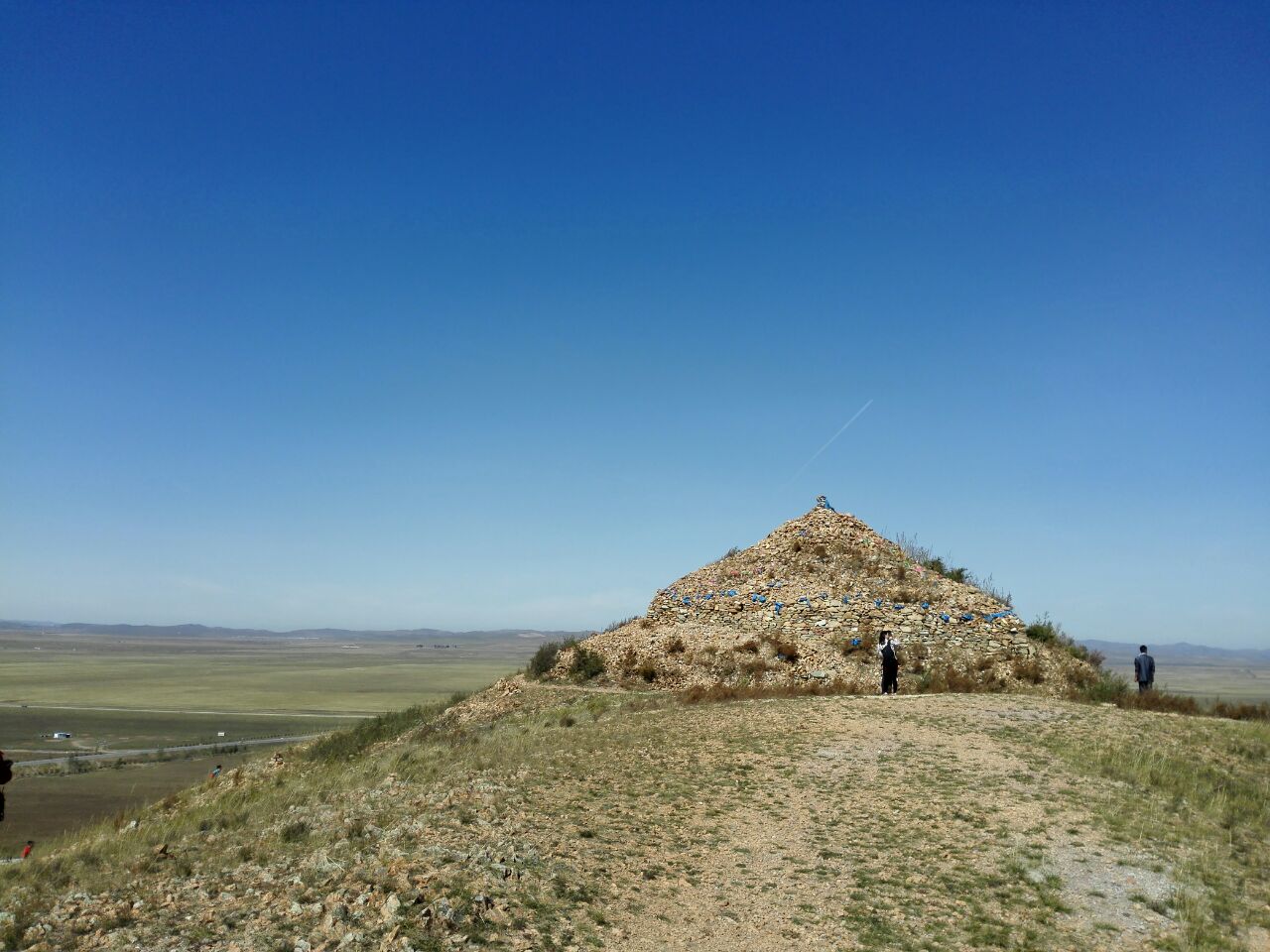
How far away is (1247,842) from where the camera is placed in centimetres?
1130

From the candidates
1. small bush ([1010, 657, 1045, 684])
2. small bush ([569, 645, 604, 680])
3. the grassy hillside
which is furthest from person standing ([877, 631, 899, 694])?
small bush ([569, 645, 604, 680])

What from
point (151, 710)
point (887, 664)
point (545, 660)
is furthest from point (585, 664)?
point (151, 710)

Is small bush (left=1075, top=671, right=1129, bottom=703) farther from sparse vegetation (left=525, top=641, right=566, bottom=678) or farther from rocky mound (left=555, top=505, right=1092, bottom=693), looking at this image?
sparse vegetation (left=525, top=641, right=566, bottom=678)

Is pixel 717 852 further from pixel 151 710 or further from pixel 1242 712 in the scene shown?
pixel 151 710

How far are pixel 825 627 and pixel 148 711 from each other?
213 feet

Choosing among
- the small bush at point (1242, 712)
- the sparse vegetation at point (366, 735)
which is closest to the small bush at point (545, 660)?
the sparse vegetation at point (366, 735)

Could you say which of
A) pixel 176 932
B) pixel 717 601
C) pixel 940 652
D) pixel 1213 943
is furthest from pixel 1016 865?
pixel 717 601

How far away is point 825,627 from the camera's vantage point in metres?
28.1

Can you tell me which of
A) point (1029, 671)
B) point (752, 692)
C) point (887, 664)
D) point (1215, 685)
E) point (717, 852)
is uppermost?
point (887, 664)

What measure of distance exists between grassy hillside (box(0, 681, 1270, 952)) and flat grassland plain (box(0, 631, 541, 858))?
13.8 metres

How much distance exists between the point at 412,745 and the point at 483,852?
10.3 meters

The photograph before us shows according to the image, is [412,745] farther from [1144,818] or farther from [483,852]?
[1144,818]

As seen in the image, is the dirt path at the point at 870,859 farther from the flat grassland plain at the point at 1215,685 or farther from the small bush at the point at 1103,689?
the flat grassland plain at the point at 1215,685

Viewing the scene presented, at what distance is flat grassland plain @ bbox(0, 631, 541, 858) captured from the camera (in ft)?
111
